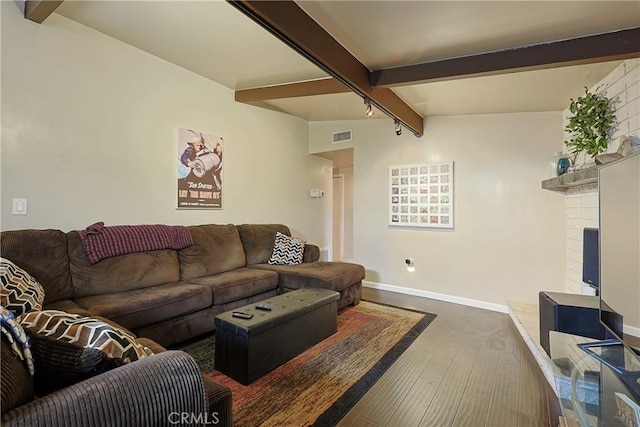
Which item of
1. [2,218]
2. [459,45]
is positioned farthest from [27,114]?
[459,45]

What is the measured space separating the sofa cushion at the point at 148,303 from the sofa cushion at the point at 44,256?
17cm

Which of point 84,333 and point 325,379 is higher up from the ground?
point 84,333

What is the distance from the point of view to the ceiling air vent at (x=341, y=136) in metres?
4.86

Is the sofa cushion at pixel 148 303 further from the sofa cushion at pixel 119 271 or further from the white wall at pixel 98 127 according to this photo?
the white wall at pixel 98 127

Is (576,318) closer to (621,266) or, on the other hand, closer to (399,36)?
(621,266)

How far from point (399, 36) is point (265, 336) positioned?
230 cm

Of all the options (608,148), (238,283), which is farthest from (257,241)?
(608,148)

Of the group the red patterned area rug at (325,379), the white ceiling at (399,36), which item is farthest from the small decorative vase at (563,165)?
the red patterned area rug at (325,379)

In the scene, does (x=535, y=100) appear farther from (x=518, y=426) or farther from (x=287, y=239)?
(x=287, y=239)

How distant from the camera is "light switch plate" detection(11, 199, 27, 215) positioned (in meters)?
2.29

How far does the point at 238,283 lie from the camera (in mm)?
2963

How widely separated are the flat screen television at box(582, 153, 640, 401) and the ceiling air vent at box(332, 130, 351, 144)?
3.54 m

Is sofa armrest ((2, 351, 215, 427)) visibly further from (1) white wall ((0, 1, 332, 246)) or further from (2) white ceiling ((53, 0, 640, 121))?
(1) white wall ((0, 1, 332, 246))

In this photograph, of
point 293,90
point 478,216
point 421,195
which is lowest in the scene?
point 478,216
